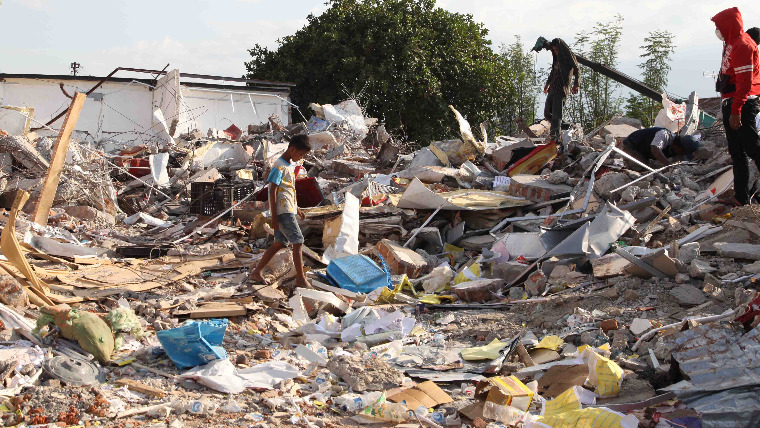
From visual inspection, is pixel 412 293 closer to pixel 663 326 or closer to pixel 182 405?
pixel 663 326

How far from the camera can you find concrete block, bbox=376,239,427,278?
7043 millimetres

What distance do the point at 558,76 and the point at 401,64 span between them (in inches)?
416

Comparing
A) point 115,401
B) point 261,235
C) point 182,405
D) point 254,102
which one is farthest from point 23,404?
point 254,102

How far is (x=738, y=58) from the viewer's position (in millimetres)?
5941

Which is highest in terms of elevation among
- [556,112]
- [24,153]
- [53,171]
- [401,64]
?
[401,64]

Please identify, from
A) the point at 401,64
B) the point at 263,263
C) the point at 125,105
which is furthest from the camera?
the point at 401,64

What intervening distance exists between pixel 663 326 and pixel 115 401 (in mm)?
3386

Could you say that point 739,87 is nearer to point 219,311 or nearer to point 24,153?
point 219,311

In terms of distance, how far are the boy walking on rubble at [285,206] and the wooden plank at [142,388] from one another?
92.2 inches

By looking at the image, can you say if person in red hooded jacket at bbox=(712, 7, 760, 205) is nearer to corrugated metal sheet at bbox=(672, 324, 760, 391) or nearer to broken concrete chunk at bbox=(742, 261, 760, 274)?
broken concrete chunk at bbox=(742, 261, 760, 274)

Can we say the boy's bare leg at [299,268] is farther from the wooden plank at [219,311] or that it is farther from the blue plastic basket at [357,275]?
the wooden plank at [219,311]

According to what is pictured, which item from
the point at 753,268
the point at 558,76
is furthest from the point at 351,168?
the point at 753,268

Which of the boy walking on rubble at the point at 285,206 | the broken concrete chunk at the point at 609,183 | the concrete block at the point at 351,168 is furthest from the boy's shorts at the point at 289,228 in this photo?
the concrete block at the point at 351,168

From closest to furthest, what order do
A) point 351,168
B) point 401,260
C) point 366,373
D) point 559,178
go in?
point 366,373 → point 401,260 → point 559,178 → point 351,168
